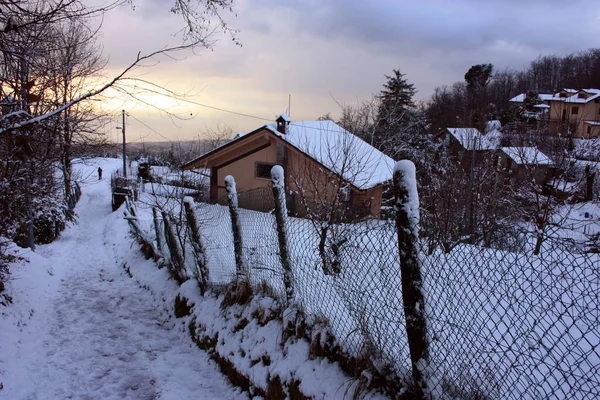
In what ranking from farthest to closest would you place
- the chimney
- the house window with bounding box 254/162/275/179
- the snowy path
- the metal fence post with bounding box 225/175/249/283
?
the house window with bounding box 254/162/275/179, the chimney, the metal fence post with bounding box 225/175/249/283, the snowy path

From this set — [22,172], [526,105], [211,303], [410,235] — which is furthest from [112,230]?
[526,105]

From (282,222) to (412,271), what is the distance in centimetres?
161

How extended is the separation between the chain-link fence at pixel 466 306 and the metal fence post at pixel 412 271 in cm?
5

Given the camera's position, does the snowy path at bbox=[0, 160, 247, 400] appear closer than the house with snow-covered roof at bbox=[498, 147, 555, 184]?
Yes

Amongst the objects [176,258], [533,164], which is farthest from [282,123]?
[176,258]

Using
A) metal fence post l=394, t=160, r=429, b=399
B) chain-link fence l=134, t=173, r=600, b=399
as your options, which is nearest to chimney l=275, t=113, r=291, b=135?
chain-link fence l=134, t=173, r=600, b=399

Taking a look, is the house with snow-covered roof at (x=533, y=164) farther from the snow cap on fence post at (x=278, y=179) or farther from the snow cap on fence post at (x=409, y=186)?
the snow cap on fence post at (x=409, y=186)

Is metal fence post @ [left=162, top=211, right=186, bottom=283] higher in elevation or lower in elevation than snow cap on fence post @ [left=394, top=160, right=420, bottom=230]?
lower

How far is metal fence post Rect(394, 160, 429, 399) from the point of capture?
212 cm

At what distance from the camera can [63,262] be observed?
34.1 ft

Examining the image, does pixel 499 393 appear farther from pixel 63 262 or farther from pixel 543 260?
pixel 63 262

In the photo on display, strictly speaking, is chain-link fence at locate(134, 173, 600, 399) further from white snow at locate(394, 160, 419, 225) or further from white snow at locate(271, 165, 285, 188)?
white snow at locate(271, 165, 285, 188)

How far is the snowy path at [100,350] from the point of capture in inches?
149

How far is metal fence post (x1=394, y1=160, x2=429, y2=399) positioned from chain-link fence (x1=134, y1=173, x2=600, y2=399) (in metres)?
0.05
